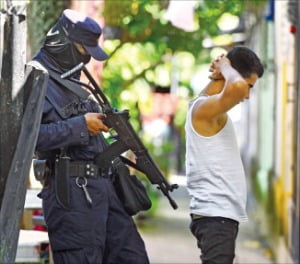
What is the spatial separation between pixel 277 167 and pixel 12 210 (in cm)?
968

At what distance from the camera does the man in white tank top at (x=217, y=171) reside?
17.4ft

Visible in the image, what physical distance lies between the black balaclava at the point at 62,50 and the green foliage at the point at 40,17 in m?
3.90

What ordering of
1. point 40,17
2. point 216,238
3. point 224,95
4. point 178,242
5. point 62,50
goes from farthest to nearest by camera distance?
point 178,242 → point 40,17 → point 62,50 → point 216,238 → point 224,95

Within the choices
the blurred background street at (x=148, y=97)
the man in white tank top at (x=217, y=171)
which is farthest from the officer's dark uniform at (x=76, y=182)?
the man in white tank top at (x=217, y=171)

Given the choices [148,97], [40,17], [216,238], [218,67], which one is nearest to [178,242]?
[40,17]

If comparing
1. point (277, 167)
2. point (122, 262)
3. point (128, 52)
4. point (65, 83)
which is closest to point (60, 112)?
point (65, 83)

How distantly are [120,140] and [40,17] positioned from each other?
4.56 metres

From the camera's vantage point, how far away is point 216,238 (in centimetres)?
529

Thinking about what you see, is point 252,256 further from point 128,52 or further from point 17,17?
point 17,17

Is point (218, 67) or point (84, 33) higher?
point (84, 33)

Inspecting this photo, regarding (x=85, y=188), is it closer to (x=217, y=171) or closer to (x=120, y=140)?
(x=120, y=140)

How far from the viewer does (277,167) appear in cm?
1377

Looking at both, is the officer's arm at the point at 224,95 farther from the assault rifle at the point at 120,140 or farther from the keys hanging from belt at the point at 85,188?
the keys hanging from belt at the point at 85,188

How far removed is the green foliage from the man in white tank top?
15.2ft
